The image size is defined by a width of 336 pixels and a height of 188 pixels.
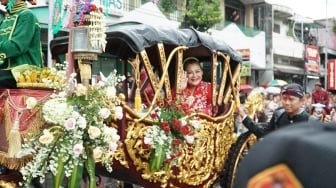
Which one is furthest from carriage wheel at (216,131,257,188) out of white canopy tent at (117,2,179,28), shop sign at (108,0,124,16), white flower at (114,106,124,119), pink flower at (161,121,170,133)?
white canopy tent at (117,2,179,28)

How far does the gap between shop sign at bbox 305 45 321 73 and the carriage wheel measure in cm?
2315

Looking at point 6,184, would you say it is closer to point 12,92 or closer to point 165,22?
point 12,92

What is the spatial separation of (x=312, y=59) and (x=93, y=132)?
26.5 metres

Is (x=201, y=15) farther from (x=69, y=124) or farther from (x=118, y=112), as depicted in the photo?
(x=69, y=124)

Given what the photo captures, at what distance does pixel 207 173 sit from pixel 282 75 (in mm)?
22607

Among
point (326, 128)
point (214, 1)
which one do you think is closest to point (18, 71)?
point (326, 128)

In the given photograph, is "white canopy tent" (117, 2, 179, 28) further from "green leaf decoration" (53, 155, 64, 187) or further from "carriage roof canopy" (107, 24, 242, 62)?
"green leaf decoration" (53, 155, 64, 187)

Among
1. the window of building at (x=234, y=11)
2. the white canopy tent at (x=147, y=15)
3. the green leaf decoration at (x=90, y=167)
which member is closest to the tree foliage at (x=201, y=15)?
the white canopy tent at (x=147, y=15)

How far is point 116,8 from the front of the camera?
13672 mm

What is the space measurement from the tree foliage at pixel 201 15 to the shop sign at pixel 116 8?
3.79 meters

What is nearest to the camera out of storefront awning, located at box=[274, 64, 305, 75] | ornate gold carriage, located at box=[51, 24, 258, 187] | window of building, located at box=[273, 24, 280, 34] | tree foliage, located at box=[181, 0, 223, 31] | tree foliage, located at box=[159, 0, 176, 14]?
ornate gold carriage, located at box=[51, 24, 258, 187]

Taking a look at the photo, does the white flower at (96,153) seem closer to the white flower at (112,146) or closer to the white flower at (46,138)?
the white flower at (112,146)

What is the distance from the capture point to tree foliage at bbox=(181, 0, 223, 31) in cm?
1689

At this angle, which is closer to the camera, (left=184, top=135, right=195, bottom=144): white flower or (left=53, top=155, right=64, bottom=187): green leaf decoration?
(left=53, top=155, right=64, bottom=187): green leaf decoration
